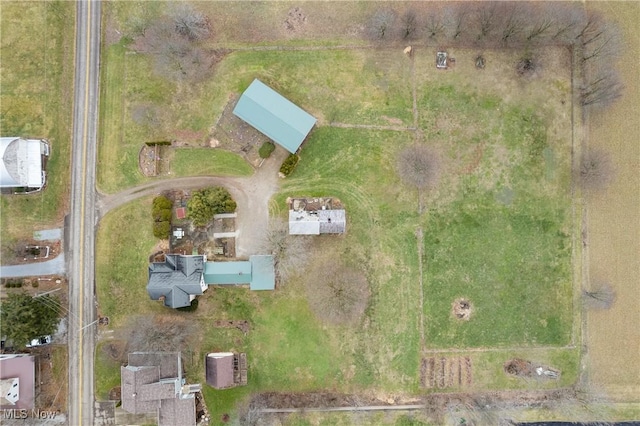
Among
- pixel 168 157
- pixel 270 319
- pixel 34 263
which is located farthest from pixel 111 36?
pixel 270 319

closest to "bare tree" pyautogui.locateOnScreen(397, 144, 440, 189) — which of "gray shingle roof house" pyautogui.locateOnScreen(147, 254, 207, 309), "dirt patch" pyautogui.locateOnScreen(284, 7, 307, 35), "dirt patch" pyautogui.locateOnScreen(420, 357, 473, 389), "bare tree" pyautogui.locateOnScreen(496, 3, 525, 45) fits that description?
"bare tree" pyautogui.locateOnScreen(496, 3, 525, 45)

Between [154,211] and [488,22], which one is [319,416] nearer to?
[154,211]

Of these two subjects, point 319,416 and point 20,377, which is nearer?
point 20,377

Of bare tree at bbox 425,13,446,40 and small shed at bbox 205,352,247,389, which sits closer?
small shed at bbox 205,352,247,389

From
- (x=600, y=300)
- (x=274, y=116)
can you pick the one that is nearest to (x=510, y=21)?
(x=274, y=116)

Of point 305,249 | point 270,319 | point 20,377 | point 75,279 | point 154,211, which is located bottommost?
point 20,377

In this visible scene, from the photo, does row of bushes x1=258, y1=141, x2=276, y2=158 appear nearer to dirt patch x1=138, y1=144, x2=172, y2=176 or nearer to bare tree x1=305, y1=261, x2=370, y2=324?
dirt patch x1=138, y1=144, x2=172, y2=176
